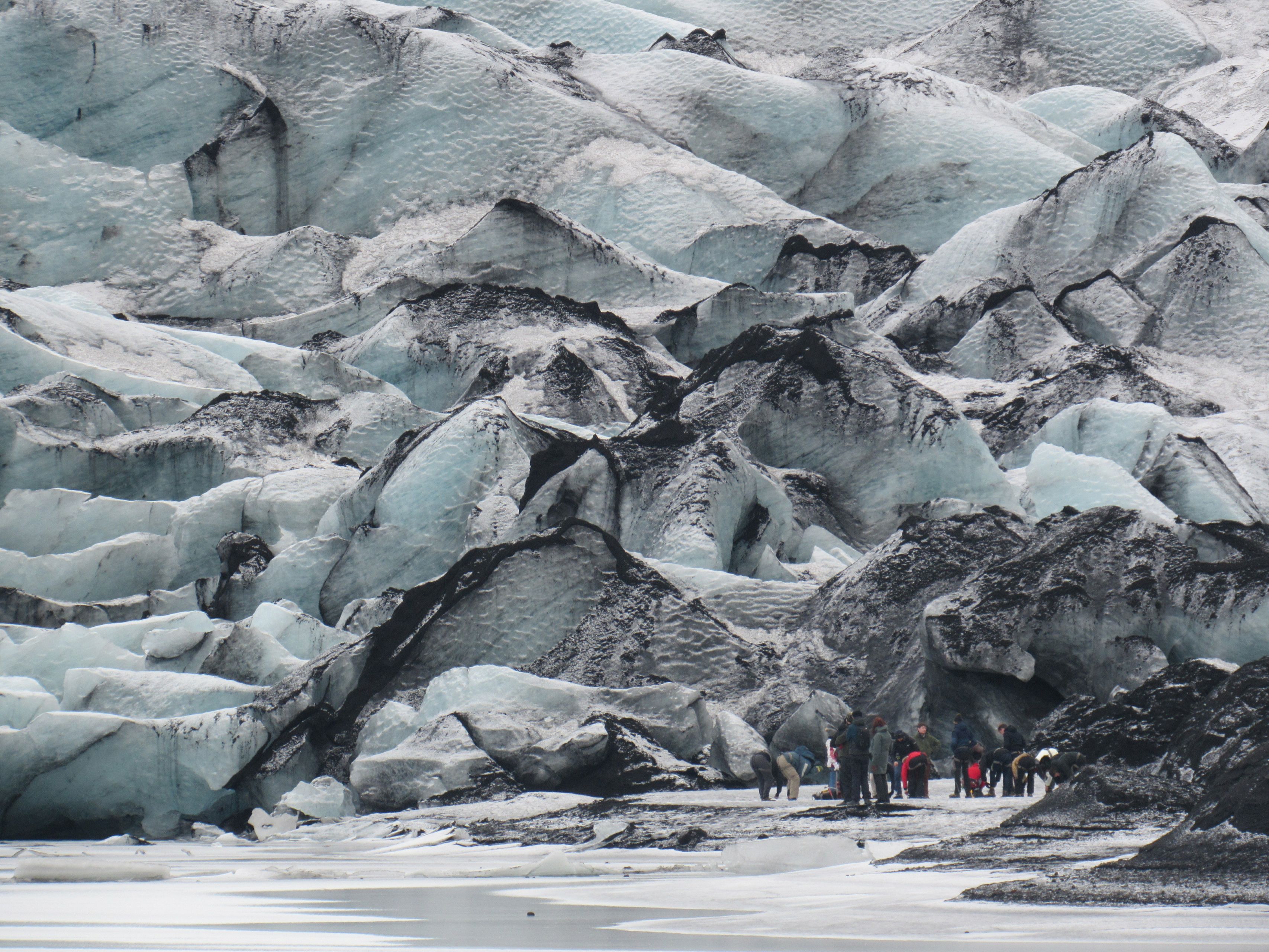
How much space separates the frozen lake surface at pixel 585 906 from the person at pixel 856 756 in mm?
303

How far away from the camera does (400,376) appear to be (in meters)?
29.5

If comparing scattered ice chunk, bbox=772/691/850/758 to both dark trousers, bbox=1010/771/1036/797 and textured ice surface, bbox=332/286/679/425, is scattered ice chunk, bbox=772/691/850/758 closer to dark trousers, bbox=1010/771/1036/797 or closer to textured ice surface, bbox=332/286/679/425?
dark trousers, bbox=1010/771/1036/797

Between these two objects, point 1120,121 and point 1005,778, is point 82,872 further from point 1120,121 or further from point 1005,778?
point 1120,121

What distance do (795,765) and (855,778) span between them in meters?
2.64

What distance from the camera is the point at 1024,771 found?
1304 centimetres

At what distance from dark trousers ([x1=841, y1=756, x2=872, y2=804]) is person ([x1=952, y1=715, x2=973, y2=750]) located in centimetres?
142

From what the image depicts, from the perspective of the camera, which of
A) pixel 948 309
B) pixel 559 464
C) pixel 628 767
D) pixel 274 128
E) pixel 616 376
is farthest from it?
pixel 274 128

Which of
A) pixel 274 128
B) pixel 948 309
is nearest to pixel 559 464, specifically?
pixel 948 309

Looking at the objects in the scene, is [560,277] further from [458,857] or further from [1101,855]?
[1101,855]

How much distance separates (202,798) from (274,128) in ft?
77.6

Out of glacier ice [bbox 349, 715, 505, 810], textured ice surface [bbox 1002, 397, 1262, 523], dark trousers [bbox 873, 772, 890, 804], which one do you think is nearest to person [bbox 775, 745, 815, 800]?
dark trousers [bbox 873, 772, 890, 804]

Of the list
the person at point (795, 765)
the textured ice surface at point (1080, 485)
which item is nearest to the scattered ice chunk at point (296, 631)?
the person at point (795, 765)

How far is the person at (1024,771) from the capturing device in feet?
42.6

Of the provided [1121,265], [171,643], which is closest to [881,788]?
[171,643]
